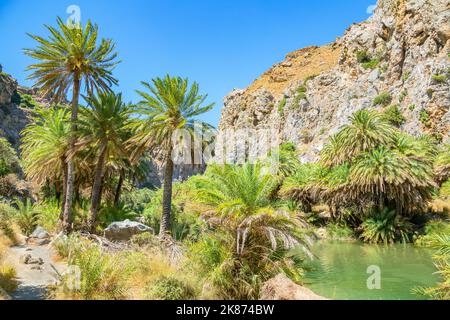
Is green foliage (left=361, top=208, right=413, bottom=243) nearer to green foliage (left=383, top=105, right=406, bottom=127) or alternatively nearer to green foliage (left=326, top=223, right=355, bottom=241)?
green foliage (left=326, top=223, right=355, bottom=241)

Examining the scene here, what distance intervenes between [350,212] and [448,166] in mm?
8572

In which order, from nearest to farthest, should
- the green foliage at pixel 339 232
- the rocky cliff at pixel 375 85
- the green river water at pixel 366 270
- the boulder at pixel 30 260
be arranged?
the green river water at pixel 366 270 → the boulder at pixel 30 260 → the green foliage at pixel 339 232 → the rocky cliff at pixel 375 85

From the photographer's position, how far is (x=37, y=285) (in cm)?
1105

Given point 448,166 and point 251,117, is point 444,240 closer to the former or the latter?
point 448,166

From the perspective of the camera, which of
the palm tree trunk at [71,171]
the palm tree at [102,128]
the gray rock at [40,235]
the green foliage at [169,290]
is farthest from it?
the palm tree at [102,128]

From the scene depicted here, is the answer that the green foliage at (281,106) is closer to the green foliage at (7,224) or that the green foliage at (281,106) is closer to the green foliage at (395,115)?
the green foliage at (395,115)

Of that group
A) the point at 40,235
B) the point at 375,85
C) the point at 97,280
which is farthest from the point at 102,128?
the point at 375,85

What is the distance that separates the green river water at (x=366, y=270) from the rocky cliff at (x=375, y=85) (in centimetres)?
2027

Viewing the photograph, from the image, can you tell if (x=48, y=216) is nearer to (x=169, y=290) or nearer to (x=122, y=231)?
(x=122, y=231)

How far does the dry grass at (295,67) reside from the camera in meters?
86.3

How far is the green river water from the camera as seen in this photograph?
12.3 meters

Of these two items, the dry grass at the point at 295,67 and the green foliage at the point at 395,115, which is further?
the dry grass at the point at 295,67

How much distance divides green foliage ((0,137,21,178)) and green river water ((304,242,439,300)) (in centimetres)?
2720

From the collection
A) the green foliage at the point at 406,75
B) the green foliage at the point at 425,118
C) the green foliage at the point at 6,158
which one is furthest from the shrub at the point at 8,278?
the green foliage at the point at 406,75
